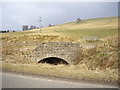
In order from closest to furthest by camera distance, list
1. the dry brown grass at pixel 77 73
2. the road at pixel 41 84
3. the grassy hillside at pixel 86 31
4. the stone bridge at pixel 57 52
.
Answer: the road at pixel 41 84 < the dry brown grass at pixel 77 73 < the stone bridge at pixel 57 52 < the grassy hillside at pixel 86 31

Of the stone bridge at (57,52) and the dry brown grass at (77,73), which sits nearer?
the dry brown grass at (77,73)

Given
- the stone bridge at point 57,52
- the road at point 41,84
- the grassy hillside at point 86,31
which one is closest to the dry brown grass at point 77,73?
the road at point 41,84

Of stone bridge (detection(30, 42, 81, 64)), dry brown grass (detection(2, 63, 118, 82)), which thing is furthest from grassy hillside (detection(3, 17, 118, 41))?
dry brown grass (detection(2, 63, 118, 82))

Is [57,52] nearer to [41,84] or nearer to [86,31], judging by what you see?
[41,84]

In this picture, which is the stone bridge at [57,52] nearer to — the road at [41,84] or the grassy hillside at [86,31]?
the road at [41,84]

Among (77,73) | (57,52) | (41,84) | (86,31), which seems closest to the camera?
(41,84)

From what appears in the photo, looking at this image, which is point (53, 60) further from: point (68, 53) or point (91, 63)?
point (91, 63)

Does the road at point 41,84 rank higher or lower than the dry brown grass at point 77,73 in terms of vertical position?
higher

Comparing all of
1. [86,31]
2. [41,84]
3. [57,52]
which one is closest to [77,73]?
[41,84]

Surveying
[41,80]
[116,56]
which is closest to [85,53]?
[116,56]

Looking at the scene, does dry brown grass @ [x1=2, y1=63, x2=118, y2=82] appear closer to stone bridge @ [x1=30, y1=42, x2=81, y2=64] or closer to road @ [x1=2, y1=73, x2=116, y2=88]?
road @ [x1=2, y1=73, x2=116, y2=88]

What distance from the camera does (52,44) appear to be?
16500mm

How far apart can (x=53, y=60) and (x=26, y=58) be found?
160 inches

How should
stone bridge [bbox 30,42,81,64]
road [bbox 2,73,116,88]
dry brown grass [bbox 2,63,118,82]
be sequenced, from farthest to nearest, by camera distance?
stone bridge [bbox 30,42,81,64], dry brown grass [bbox 2,63,118,82], road [bbox 2,73,116,88]
